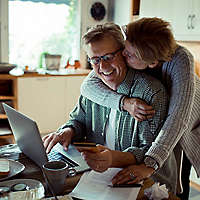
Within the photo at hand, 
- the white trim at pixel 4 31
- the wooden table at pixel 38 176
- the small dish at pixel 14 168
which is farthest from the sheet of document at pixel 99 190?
the white trim at pixel 4 31

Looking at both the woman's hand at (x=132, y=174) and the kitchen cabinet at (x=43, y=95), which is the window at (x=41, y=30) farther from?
the woman's hand at (x=132, y=174)

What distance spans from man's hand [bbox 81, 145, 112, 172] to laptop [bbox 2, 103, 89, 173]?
10 cm

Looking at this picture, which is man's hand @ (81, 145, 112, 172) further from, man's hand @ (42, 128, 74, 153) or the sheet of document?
man's hand @ (42, 128, 74, 153)

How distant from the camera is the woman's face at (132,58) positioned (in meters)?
1.32

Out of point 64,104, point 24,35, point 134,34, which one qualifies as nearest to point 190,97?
point 134,34

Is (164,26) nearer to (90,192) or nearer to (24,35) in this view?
(90,192)

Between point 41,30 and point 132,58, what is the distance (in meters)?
2.90

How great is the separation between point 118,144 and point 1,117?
6.56ft

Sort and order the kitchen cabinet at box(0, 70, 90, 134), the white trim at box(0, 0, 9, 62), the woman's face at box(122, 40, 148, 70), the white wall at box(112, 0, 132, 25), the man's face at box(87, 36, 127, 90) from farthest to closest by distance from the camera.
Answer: the white wall at box(112, 0, 132, 25)
the white trim at box(0, 0, 9, 62)
the kitchen cabinet at box(0, 70, 90, 134)
the man's face at box(87, 36, 127, 90)
the woman's face at box(122, 40, 148, 70)

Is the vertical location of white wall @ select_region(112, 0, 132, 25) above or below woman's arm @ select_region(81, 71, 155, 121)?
above

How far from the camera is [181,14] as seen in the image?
2926 millimetres

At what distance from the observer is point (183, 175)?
5.49ft

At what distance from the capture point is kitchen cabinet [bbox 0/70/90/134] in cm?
331

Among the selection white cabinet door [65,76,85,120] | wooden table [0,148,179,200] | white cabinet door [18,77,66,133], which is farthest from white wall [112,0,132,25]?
wooden table [0,148,179,200]
